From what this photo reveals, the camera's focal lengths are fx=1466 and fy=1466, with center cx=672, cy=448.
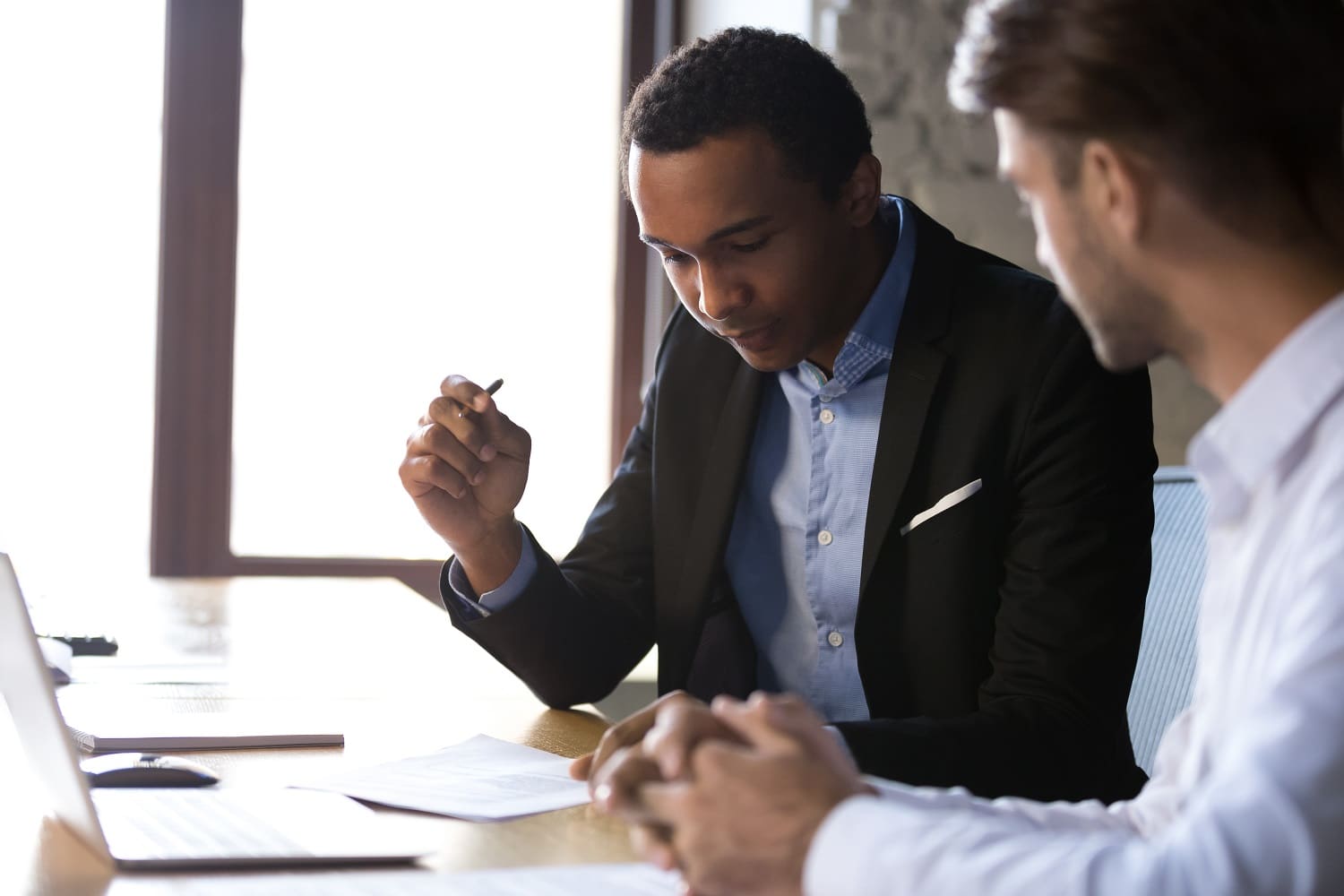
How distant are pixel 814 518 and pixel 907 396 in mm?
182

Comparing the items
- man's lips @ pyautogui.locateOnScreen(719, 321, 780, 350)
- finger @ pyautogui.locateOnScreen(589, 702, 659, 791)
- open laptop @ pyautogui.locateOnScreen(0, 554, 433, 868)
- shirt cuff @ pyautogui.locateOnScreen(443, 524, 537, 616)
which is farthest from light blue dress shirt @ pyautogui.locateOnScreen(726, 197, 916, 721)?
open laptop @ pyautogui.locateOnScreen(0, 554, 433, 868)

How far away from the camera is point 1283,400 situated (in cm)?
72

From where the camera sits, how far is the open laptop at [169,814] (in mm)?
862

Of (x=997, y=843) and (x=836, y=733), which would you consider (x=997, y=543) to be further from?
(x=997, y=843)

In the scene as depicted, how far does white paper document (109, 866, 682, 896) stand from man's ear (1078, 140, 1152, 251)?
1.42 feet

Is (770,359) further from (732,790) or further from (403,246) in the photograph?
(403,246)

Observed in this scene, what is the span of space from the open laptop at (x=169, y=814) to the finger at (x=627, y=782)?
17 cm

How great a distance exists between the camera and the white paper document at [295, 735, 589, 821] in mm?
1006

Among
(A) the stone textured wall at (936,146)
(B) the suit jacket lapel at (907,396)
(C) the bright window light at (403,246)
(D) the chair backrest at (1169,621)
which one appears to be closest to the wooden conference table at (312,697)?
(B) the suit jacket lapel at (907,396)

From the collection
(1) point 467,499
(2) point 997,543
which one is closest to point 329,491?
(1) point 467,499

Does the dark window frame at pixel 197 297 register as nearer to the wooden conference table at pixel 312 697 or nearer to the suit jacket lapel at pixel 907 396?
the wooden conference table at pixel 312 697

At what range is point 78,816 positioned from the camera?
89 cm

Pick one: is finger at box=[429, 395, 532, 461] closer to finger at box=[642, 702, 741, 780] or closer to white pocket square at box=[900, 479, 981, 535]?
white pocket square at box=[900, 479, 981, 535]

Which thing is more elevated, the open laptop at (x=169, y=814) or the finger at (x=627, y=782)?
the finger at (x=627, y=782)
